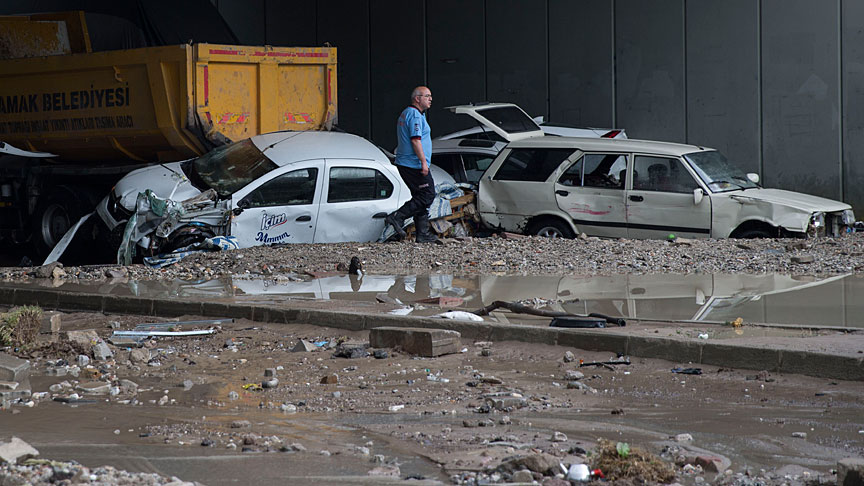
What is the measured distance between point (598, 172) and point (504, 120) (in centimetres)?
232

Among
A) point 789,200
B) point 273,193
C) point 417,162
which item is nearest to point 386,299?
point 417,162

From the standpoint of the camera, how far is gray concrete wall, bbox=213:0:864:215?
17.3 metres

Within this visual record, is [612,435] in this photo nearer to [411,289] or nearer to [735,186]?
[411,289]

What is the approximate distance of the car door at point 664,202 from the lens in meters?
12.7

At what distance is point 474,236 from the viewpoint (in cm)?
1391

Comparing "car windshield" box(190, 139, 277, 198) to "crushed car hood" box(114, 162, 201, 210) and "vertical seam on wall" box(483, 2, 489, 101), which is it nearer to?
"crushed car hood" box(114, 162, 201, 210)

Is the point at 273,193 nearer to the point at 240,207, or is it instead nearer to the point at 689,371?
the point at 240,207

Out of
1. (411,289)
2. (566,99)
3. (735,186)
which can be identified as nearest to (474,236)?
(735,186)

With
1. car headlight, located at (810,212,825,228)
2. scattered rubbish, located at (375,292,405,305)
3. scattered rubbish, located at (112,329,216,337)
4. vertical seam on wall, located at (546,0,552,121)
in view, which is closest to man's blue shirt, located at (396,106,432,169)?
scattered rubbish, located at (375,292,405,305)

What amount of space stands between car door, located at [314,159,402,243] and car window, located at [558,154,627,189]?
2.21m

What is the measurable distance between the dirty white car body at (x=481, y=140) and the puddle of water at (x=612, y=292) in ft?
15.1

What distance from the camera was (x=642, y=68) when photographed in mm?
19125

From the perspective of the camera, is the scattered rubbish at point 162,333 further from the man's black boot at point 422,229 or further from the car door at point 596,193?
the car door at point 596,193

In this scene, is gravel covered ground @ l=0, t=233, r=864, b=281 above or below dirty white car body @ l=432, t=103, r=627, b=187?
below
